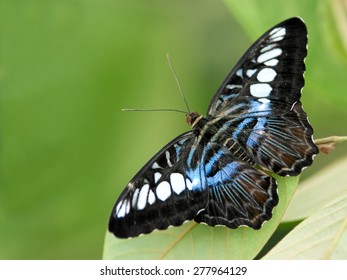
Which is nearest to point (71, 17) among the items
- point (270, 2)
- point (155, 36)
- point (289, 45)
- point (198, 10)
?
point (155, 36)

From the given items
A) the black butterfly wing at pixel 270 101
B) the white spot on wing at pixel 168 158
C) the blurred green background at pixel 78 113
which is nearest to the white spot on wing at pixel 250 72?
the black butterfly wing at pixel 270 101

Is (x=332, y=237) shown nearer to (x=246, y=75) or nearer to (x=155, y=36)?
(x=246, y=75)

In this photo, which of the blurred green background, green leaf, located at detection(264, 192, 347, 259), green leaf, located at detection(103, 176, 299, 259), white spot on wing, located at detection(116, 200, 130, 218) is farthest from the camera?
the blurred green background

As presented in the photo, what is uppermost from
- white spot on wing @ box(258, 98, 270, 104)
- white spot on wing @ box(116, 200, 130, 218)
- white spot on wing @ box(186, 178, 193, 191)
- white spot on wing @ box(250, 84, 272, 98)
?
white spot on wing @ box(250, 84, 272, 98)

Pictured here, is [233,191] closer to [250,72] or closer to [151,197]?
→ [151,197]

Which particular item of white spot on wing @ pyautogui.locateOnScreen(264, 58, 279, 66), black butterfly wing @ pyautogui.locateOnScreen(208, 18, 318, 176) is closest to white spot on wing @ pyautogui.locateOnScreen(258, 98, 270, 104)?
black butterfly wing @ pyautogui.locateOnScreen(208, 18, 318, 176)

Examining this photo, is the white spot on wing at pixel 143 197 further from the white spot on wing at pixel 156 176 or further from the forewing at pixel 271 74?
the forewing at pixel 271 74

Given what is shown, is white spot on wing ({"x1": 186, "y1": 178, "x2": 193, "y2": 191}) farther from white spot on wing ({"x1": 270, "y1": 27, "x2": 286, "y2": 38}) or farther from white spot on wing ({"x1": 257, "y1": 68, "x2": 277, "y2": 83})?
white spot on wing ({"x1": 270, "y1": 27, "x2": 286, "y2": 38})

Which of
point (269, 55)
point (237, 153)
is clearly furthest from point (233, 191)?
point (269, 55)
